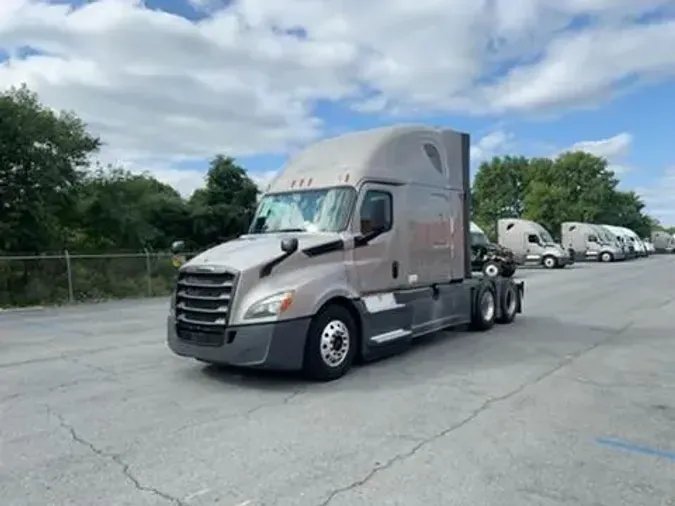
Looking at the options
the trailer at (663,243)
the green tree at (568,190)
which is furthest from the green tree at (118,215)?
the trailer at (663,243)

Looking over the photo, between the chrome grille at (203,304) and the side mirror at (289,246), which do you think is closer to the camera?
the chrome grille at (203,304)

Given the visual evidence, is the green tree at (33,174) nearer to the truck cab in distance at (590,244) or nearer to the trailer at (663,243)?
the truck cab in distance at (590,244)

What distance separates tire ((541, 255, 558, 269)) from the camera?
36906 mm

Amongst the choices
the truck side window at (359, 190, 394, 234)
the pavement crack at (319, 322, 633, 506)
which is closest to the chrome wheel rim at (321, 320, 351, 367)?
the truck side window at (359, 190, 394, 234)

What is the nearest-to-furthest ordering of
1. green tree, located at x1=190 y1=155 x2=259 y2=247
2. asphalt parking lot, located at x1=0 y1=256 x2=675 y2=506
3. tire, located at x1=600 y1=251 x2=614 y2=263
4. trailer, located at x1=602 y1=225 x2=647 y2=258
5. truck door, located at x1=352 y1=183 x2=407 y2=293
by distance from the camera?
asphalt parking lot, located at x1=0 y1=256 x2=675 y2=506
truck door, located at x1=352 y1=183 x2=407 y2=293
green tree, located at x1=190 y1=155 x2=259 y2=247
tire, located at x1=600 y1=251 x2=614 y2=263
trailer, located at x1=602 y1=225 x2=647 y2=258

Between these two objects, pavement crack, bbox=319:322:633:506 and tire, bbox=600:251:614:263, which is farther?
tire, bbox=600:251:614:263

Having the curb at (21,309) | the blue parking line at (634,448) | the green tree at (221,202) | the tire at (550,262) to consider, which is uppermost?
the green tree at (221,202)

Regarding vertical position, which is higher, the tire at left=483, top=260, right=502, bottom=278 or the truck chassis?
the tire at left=483, top=260, right=502, bottom=278

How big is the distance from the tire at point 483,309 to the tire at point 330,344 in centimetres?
382

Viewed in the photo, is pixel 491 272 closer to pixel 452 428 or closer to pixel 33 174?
pixel 452 428

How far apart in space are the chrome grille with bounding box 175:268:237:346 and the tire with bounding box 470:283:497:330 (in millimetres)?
5299

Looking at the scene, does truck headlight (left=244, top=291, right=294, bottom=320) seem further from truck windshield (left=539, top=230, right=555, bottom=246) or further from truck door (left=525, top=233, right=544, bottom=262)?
truck windshield (left=539, top=230, right=555, bottom=246)

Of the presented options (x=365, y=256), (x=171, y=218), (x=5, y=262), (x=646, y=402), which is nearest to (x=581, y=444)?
(x=646, y=402)

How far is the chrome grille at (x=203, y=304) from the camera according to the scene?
6.77 metres
